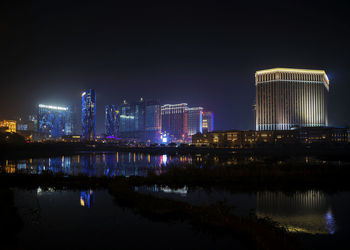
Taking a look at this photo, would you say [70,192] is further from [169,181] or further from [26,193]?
[169,181]

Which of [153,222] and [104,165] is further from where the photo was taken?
[104,165]

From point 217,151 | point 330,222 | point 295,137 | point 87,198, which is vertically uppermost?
point 295,137

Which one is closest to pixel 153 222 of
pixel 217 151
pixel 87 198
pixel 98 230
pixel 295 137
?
pixel 98 230

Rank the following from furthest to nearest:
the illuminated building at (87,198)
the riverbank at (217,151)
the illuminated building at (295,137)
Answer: the illuminated building at (295,137), the riverbank at (217,151), the illuminated building at (87,198)

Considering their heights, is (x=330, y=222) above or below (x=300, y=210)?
below

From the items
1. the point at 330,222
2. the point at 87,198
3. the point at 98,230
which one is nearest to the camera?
the point at 98,230

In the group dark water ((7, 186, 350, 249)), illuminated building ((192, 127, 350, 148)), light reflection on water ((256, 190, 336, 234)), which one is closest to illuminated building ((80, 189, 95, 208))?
dark water ((7, 186, 350, 249))

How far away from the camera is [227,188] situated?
3528 cm

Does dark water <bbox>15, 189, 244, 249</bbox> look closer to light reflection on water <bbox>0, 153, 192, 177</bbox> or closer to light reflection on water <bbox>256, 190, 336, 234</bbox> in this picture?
light reflection on water <bbox>256, 190, 336, 234</bbox>

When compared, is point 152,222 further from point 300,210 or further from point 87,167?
point 87,167

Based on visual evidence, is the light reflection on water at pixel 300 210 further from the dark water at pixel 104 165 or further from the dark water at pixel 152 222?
the dark water at pixel 104 165

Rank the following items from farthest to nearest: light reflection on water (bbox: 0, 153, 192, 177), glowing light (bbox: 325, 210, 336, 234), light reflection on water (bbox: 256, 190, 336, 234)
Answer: light reflection on water (bbox: 0, 153, 192, 177) → light reflection on water (bbox: 256, 190, 336, 234) → glowing light (bbox: 325, 210, 336, 234)

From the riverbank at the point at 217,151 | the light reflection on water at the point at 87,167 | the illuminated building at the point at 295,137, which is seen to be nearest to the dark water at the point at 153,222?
the light reflection on water at the point at 87,167

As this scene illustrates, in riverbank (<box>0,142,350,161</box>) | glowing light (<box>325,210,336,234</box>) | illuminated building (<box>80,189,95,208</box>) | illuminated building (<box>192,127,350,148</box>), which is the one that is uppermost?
illuminated building (<box>192,127,350,148</box>)
